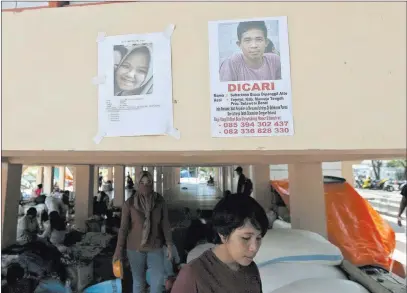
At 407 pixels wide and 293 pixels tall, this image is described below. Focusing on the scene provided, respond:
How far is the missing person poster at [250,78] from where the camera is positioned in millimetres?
1268

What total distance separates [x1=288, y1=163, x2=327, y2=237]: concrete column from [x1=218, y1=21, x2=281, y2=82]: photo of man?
76.5 inches

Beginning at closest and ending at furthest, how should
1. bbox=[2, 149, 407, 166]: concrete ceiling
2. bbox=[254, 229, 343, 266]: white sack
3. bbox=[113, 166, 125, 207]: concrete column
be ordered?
1. bbox=[2, 149, 407, 166]: concrete ceiling
2. bbox=[254, 229, 343, 266]: white sack
3. bbox=[113, 166, 125, 207]: concrete column

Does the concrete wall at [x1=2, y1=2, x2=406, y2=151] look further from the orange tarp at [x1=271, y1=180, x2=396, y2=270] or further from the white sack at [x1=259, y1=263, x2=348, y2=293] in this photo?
the orange tarp at [x1=271, y1=180, x2=396, y2=270]

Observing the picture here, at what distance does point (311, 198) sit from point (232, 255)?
201cm

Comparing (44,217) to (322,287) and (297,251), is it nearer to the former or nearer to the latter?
(297,251)

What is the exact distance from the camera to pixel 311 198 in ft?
10.00

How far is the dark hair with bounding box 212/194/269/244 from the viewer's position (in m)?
1.27

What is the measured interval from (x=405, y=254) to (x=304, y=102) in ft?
18.0

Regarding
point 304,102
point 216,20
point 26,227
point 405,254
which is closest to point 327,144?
point 304,102

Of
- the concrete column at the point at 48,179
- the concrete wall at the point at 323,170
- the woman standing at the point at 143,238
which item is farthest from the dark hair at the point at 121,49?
the concrete column at the point at 48,179

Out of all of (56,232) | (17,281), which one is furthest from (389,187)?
(17,281)

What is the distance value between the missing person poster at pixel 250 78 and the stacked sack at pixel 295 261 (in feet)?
3.94

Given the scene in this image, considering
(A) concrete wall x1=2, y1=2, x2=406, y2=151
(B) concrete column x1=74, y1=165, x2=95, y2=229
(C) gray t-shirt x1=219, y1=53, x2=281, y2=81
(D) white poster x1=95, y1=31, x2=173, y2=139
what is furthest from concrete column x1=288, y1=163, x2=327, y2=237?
(B) concrete column x1=74, y1=165, x2=95, y2=229

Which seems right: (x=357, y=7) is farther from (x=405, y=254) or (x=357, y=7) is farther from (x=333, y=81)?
(x=405, y=254)
